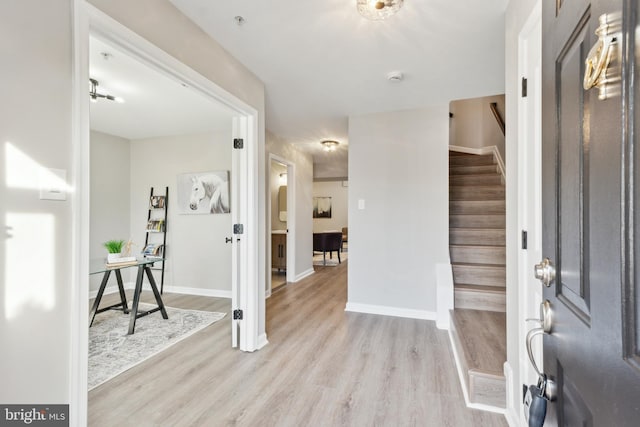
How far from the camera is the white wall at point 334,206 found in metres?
10.7

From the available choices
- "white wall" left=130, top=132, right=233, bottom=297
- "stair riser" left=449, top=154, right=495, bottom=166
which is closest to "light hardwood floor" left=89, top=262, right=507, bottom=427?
"white wall" left=130, top=132, right=233, bottom=297

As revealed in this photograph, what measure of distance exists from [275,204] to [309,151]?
80.4 inches

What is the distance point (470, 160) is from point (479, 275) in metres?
2.57

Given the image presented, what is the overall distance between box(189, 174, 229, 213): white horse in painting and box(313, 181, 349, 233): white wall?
20.7 ft

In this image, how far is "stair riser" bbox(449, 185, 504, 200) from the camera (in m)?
4.01

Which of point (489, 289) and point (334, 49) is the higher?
point (334, 49)

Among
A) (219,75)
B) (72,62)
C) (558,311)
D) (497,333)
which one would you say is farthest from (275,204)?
(558,311)

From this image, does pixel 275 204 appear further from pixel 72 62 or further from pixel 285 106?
pixel 72 62

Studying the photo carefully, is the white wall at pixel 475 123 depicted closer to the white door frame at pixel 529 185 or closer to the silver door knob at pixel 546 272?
the white door frame at pixel 529 185

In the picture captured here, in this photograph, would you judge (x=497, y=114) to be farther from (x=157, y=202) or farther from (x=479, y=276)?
(x=157, y=202)

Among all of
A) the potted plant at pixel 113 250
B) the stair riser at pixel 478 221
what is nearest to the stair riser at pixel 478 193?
the stair riser at pixel 478 221

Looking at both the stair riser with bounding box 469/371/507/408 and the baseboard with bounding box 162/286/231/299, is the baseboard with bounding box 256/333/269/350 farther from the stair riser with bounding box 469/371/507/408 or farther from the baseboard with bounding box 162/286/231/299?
the baseboard with bounding box 162/286/231/299

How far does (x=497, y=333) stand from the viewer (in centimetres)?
238

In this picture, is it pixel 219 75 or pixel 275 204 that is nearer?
pixel 219 75
